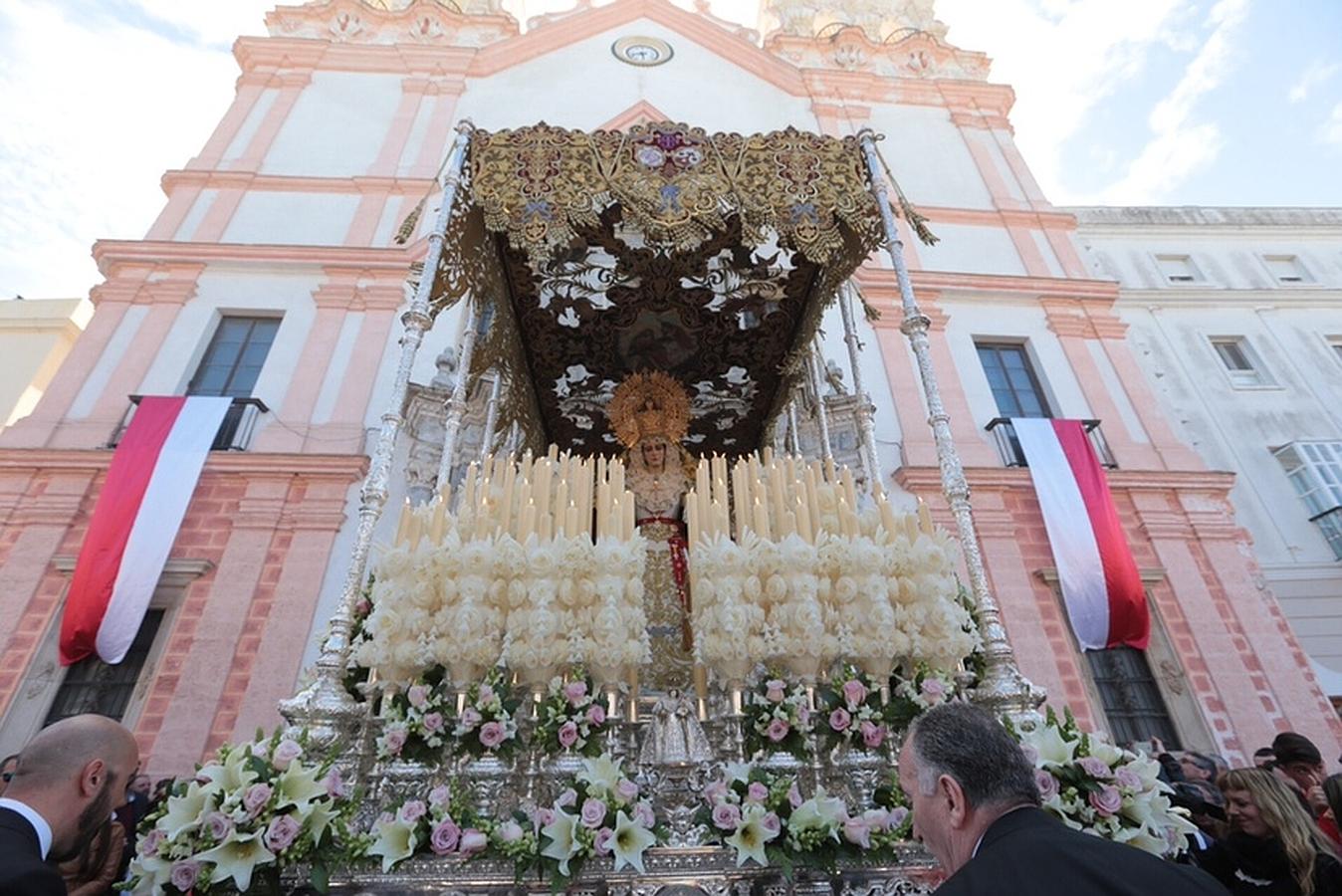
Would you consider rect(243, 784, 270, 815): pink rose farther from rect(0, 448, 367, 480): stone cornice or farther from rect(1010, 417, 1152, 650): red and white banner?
rect(1010, 417, 1152, 650): red and white banner

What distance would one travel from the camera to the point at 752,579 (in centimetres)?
294

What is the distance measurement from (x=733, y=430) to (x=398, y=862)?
203 inches

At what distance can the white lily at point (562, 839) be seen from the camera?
2291 millimetres

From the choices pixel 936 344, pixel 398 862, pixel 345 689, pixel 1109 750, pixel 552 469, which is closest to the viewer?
pixel 398 862

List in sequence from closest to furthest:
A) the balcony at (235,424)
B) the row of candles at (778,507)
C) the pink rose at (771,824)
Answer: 1. the pink rose at (771,824)
2. the row of candles at (778,507)
3. the balcony at (235,424)

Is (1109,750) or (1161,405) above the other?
(1161,405)

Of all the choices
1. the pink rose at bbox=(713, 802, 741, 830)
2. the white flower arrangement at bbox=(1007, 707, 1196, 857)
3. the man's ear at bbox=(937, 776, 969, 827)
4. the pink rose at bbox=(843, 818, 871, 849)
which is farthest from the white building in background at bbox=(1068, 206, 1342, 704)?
the man's ear at bbox=(937, 776, 969, 827)

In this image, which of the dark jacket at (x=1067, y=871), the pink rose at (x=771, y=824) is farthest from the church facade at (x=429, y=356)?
the dark jacket at (x=1067, y=871)

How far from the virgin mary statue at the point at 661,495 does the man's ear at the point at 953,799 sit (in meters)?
2.21

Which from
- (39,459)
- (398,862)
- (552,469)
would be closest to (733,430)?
(552,469)

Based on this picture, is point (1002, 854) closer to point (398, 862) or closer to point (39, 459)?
point (398, 862)

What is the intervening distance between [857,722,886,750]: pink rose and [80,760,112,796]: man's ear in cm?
261

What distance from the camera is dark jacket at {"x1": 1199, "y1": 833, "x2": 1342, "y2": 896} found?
249 centimetres

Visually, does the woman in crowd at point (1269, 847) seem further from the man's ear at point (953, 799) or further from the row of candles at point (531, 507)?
the row of candles at point (531, 507)
